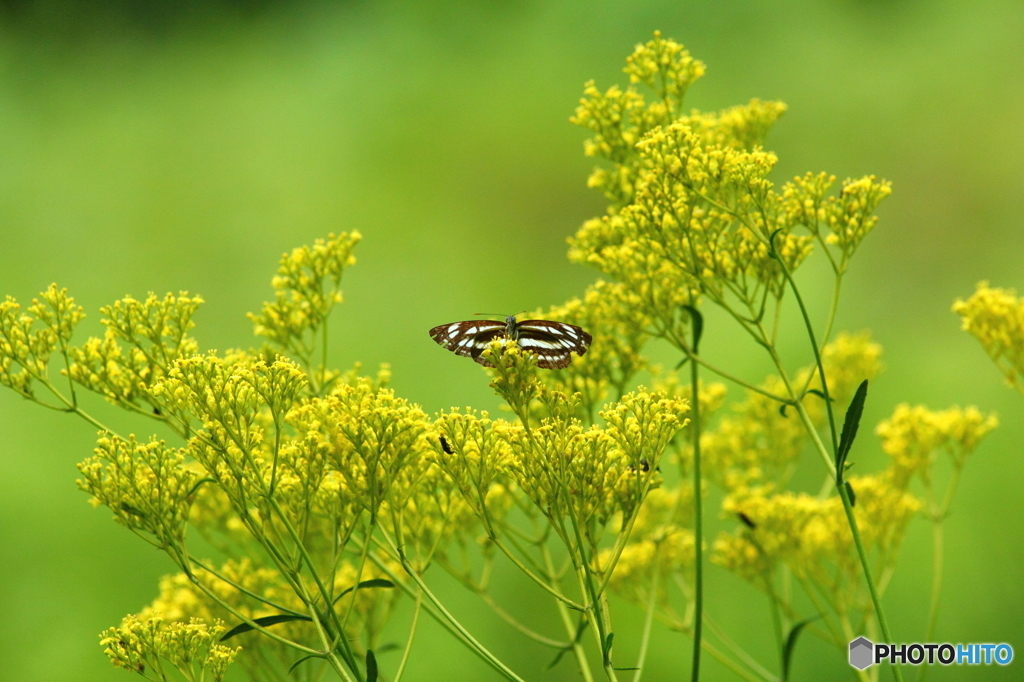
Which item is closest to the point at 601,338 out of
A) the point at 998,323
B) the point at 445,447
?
the point at 445,447

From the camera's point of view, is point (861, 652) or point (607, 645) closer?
point (607, 645)

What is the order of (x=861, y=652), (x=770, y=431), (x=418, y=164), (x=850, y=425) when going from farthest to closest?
(x=418, y=164) < (x=770, y=431) < (x=861, y=652) < (x=850, y=425)

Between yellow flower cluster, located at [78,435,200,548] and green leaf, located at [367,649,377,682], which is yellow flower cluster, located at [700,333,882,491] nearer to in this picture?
green leaf, located at [367,649,377,682]

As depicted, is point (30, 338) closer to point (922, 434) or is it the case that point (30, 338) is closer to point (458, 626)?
point (458, 626)

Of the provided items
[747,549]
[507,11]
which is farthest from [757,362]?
[507,11]

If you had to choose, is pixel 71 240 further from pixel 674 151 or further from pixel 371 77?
pixel 674 151
